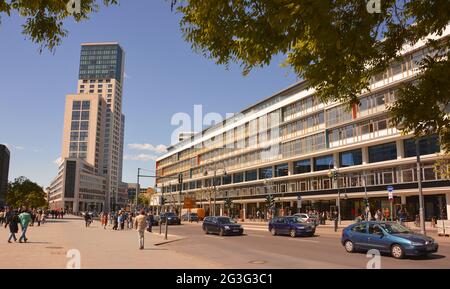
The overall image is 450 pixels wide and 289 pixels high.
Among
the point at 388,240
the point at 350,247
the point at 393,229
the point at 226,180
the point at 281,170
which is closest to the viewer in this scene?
the point at 388,240

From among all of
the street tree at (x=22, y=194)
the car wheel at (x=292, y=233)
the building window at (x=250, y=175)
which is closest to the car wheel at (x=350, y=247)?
the car wheel at (x=292, y=233)

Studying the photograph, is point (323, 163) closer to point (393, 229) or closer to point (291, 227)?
point (291, 227)

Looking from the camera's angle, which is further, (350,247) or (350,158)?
(350,158)

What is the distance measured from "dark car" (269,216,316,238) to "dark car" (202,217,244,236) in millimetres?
2583

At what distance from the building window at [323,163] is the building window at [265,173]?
12361 mm

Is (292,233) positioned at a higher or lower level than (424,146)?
lower

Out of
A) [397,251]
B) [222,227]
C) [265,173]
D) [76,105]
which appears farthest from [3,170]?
[397,251]

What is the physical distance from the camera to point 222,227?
101ft

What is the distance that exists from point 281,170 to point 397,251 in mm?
50761

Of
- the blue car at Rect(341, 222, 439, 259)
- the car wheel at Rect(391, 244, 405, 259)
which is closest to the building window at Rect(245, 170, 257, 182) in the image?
the blue car at Rect(341, 222, 439, 259)

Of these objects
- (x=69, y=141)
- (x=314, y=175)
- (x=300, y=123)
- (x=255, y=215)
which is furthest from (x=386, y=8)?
(x=69, y=141)

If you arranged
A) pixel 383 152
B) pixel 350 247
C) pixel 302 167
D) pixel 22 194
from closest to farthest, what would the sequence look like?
pixel 350 247 → pixel 383 152 → pixel 302 167 → pixel 22 194

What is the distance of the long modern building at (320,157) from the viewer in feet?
144

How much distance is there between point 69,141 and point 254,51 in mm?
195753
